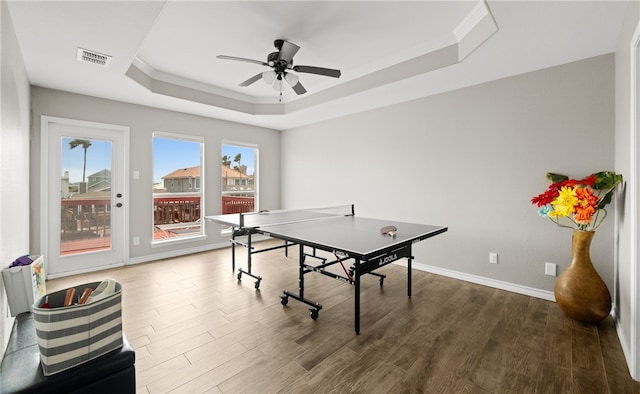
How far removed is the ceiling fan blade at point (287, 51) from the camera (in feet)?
8.32

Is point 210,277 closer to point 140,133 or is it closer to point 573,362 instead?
point 140,133

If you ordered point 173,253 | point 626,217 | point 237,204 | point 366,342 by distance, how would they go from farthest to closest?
point 237,204
point 173,253
point 366,342
point 626,217

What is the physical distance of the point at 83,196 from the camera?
12.7 feet

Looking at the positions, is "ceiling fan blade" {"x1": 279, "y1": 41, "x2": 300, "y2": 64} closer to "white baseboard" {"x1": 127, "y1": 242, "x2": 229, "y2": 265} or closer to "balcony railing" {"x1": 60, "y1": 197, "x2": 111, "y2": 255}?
"balcony railing" {"x1": 60, "y1": 197, "x2": 111, "y2": 255}

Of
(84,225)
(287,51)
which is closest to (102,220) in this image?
(84,225)

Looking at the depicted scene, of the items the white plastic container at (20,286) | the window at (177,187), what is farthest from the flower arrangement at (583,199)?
the window at (177,187)

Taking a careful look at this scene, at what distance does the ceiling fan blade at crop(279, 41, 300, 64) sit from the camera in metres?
2.54

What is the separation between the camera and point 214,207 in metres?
5.16

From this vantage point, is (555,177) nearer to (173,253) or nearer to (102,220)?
(173,253)

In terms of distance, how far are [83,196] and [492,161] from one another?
5.39m

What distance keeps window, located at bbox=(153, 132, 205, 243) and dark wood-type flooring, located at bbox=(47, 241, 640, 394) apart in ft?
5.39

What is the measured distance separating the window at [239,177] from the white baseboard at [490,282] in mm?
3456

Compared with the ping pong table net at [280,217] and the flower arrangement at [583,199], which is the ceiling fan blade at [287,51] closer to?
the ping pong table net at [280,217]

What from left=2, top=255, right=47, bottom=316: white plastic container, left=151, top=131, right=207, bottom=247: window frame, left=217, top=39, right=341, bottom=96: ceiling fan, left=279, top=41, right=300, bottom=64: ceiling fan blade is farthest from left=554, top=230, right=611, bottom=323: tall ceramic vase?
left=151, top=131, right=207, bottom=247: window frame
